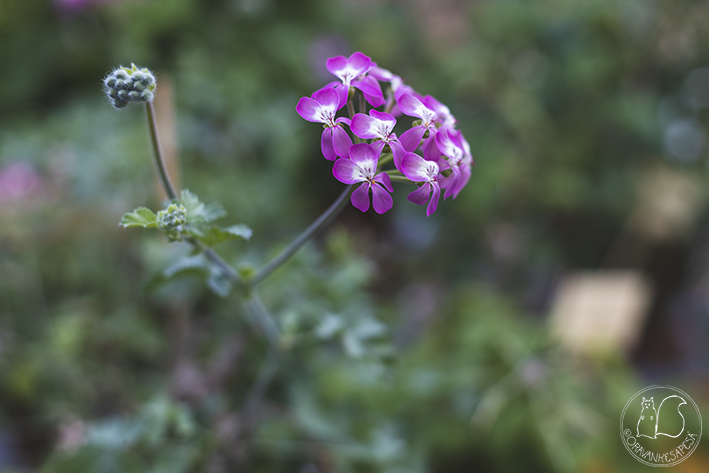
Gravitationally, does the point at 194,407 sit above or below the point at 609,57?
below

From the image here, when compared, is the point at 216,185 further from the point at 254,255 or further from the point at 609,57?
the point at 609,57

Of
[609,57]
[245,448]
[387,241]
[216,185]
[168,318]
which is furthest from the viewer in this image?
[387,241]

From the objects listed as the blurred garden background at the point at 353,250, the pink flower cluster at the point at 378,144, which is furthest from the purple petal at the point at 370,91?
the blurred garden background at the point at 353,250

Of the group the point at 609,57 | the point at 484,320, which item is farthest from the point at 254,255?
the point at 609,57

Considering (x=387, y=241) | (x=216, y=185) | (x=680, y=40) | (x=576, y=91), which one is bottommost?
(x=216, y=185)

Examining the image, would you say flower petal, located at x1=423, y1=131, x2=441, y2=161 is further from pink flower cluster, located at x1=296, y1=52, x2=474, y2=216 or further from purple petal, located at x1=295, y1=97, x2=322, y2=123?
purple petal, located at x1=295, y1=97, x2=322, y2=123

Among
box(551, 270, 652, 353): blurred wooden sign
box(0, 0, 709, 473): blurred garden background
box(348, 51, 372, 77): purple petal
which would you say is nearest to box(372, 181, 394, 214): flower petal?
box(348, 51, 372, 77): purple petal

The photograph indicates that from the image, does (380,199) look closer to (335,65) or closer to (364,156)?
(364,156)
